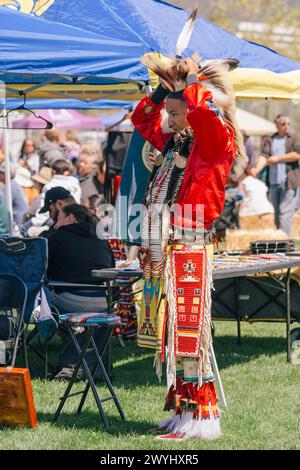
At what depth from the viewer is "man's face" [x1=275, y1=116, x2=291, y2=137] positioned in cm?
1242

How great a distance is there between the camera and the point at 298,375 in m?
6.34

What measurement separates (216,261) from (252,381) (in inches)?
33.6

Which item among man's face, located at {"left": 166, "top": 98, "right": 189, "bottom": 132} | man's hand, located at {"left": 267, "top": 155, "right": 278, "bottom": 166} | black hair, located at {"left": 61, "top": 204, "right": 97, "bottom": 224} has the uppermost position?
man's face, located at {"left": 166, "top": 98, "right": 189, "bottom": 132}

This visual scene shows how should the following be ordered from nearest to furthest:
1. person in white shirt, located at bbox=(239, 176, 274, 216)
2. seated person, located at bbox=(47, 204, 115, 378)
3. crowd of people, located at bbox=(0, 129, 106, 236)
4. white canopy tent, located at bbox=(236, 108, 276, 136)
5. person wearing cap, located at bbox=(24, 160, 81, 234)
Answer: seated person, located at bbox=(47, 204, 115, 378), person wearing cap, located at bbox=(24, 160, 81, 234), crowd of people, located at bbox=(0, 129, 106, 236), person in white shirt, located at bbox=(239, 176, 274, 216), white canopy tent, located at bbox=(236, 108, 276, 136)

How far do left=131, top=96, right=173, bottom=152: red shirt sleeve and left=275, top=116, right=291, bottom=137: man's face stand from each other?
7580 mm

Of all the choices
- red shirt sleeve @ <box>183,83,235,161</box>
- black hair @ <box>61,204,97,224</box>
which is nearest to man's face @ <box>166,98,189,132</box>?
red shirt sleeve @ <box>183,83,235,161</box>

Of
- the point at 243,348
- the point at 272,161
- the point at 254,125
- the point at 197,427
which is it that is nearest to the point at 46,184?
the point at 272,161

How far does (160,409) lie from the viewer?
5402 millimetres

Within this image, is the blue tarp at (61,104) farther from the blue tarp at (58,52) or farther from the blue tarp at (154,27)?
the blue tarp at (58,52)

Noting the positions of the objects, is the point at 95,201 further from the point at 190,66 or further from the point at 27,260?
the point at 190,66

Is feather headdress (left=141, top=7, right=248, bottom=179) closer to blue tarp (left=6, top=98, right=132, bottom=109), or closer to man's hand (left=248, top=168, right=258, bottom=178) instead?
blue tarp (left=6, top=98, right=132, bottom=109)

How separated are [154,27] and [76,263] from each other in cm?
175

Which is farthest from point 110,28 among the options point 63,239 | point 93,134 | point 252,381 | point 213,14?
point 213,14
